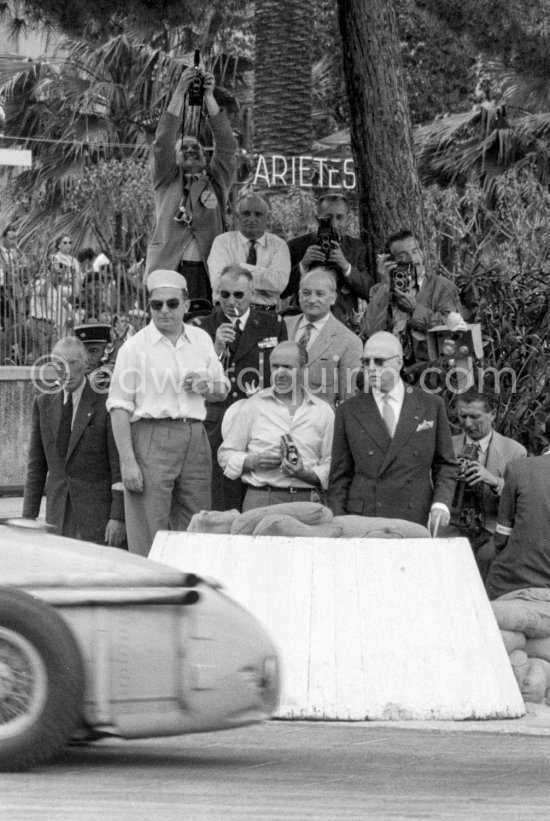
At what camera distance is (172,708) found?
669cm

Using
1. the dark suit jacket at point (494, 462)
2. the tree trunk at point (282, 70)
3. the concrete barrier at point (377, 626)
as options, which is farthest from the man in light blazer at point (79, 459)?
the tree trunk at point (282, 70)

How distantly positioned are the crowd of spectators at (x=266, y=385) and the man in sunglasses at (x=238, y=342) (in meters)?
0.01

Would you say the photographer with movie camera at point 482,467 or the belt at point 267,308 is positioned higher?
the belt at point 267,308

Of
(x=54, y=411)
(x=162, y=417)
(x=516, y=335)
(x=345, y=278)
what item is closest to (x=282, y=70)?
(x=345, y=278)

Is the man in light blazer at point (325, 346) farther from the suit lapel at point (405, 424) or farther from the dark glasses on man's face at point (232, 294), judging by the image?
A: the suit lapel at point (405, 424)

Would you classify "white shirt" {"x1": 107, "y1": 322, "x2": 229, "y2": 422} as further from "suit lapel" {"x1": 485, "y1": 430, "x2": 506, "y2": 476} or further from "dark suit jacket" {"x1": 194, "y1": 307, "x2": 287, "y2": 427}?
"suit lapel" {"x1": 485, "y1": 430, "x2": 506, "y2": 476}

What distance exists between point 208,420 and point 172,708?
17.2 ft

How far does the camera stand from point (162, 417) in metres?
10.7

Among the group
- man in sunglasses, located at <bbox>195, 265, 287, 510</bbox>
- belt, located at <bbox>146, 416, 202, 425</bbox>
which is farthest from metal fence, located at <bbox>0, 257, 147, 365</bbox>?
belt, located at <bbox>146, 416, 202, 425</bbox>

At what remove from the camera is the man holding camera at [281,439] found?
10.5 meters

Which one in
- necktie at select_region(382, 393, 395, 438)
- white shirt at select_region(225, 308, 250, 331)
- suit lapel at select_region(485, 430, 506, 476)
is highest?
white shirt at select_region(225, 308, 250, 331)

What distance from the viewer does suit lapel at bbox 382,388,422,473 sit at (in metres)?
10.1

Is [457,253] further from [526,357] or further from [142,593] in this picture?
[142,593]

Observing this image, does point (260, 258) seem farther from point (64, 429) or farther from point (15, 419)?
point (15, 419)
